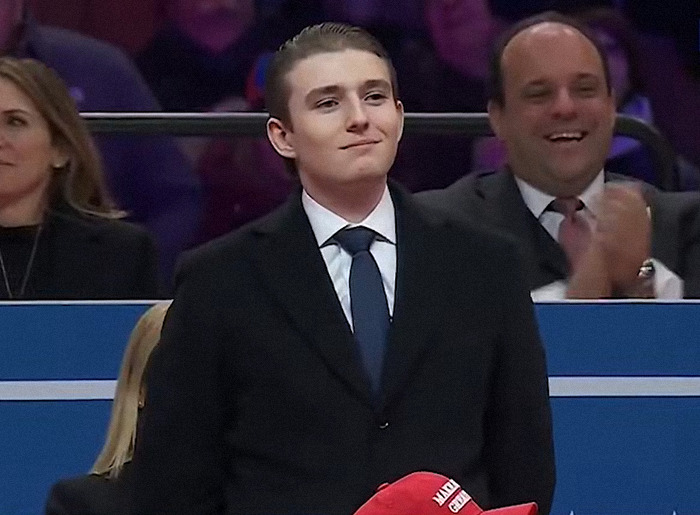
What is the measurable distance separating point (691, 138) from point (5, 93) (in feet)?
4.31

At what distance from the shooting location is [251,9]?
3.58 m

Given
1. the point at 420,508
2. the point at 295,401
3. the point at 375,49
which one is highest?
the point at 375,49

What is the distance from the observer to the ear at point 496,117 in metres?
3.64

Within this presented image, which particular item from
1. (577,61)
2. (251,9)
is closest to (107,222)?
(251,9)

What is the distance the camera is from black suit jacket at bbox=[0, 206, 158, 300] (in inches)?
146

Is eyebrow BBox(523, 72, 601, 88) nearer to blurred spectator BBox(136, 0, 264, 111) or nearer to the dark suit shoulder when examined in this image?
blurred spectator BBox(136, 0, 264, 111)

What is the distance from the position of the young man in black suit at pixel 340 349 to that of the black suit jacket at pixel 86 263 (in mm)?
1070

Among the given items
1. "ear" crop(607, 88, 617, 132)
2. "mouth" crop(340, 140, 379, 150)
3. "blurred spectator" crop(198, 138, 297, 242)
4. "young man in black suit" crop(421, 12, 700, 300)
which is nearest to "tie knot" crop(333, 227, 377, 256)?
"mouth" crop(340, 140, 379, 150)

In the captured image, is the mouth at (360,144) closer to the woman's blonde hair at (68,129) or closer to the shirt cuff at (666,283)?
the woman's blonde hair at (68,129)

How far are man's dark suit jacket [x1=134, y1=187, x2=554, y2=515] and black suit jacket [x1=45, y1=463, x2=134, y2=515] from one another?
48cm

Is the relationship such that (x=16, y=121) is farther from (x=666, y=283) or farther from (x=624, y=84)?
(x=666, y=283)

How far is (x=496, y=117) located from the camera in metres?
3.65

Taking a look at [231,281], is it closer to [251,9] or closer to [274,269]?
[274,269]

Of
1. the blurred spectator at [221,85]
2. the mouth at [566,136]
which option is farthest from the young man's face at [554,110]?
the blurred spectator at [221,85]
